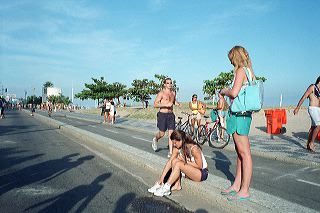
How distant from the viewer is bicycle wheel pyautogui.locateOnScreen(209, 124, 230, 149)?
37.4 ft

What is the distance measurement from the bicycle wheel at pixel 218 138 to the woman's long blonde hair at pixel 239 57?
23.1 feet

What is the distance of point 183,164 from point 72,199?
5.89 feet

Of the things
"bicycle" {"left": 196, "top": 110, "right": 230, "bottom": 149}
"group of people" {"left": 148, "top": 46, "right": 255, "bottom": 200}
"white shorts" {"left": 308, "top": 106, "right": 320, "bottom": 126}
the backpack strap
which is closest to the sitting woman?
"group of people" {"left": 148, "top": 46, "right": 255, "bottom": 200}

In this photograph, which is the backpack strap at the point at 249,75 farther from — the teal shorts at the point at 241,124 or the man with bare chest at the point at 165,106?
the man with bare chest at the point at 165,106

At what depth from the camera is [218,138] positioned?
11.6m

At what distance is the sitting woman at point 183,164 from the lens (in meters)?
5.44

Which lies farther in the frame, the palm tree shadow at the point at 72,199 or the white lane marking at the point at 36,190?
the white lane marking at the point at 36,190

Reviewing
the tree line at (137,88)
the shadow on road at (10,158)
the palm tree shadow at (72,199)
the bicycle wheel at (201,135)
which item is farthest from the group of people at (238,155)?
the tree line at (137,88)

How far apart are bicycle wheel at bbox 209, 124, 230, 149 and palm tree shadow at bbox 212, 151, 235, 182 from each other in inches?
46.8

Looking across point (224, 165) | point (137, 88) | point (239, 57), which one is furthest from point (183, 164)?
point (137, 88)

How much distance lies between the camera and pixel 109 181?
626 centimetres

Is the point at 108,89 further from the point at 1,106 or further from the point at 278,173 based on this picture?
the point at 278,173

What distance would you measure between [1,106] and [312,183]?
3053 cm

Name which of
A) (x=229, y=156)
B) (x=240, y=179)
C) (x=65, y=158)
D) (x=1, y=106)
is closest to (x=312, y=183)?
(x=240, y=179)
